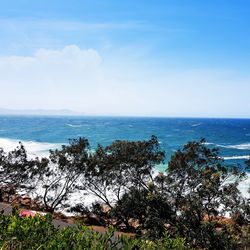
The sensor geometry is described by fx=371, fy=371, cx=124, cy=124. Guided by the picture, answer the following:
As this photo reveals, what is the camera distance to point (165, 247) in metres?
6.56

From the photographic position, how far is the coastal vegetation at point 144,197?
6137 millimetres

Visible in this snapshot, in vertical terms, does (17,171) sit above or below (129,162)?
below

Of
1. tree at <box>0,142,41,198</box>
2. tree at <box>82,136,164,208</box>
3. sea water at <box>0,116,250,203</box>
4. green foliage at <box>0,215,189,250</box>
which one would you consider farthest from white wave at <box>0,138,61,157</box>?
green foliage at <box>0,215,189,250</box>

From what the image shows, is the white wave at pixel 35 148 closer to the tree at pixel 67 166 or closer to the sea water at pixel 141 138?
the sea water at pixel 141 138

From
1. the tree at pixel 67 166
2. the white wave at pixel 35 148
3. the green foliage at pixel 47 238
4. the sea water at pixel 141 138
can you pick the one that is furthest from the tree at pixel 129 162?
the white wave at pixel 35 148

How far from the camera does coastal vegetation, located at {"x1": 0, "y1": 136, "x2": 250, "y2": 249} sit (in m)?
6.14

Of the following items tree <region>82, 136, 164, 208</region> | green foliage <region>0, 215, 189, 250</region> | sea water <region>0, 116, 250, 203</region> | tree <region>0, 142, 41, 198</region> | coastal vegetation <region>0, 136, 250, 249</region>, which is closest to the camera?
green foliage <region>0, 215, 189, 250</region>

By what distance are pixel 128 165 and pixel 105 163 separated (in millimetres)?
2147

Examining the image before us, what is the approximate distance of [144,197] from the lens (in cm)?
2267

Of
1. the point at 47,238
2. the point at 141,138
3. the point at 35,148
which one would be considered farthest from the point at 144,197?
the point at 141,138

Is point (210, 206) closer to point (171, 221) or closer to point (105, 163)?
point (171, 221)

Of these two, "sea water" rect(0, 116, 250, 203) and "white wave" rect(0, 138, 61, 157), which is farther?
"sea water" rect(0, 116, 250, 203)

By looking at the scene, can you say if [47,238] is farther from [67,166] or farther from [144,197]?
[67,166]

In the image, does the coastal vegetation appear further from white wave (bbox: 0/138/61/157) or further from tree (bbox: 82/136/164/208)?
white wave (bbox: 0/138/61/157)
